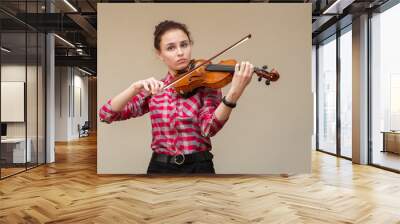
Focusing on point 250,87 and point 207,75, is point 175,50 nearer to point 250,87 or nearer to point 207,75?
point 207,75

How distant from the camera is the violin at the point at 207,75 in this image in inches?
131

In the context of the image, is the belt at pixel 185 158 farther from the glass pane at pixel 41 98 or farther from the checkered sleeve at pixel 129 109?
the glass pane at pixel 41 98

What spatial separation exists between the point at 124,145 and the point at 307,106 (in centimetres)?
261

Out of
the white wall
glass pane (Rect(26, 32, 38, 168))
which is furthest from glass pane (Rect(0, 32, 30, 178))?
the white wall

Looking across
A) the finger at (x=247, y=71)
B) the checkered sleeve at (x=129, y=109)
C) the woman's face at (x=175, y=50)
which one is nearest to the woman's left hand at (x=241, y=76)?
the finger at (x=247, y=71)

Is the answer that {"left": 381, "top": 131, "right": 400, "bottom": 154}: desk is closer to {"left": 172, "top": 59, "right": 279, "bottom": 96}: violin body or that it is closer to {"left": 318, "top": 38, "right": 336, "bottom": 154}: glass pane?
{"left": 318, "top": 38, "right": 336, "bottom": 154}: glass pane

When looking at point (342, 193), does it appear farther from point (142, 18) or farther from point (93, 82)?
point (93, 82)

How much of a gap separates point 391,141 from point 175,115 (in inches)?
166

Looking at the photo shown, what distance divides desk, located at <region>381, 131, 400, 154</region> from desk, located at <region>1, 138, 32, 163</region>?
19.1ft

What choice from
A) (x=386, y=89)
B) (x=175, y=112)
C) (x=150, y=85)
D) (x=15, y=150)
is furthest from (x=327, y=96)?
(x=150, y=85)

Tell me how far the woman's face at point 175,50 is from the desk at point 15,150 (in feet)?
9.88

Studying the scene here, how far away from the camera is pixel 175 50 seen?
4.11 m

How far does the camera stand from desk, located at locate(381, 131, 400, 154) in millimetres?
6404

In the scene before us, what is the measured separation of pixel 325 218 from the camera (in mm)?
3510
